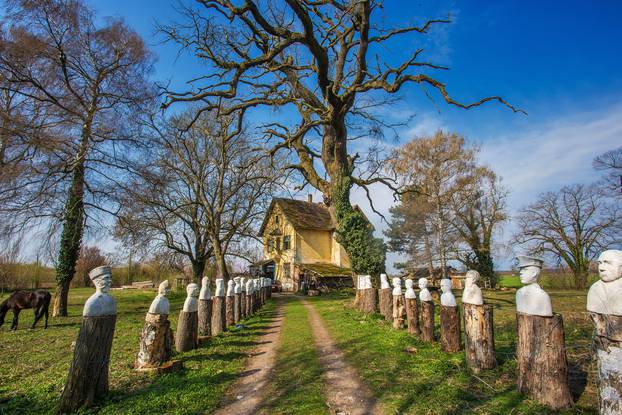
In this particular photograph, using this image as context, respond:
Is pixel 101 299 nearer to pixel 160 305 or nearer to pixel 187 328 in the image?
pixel 160 305

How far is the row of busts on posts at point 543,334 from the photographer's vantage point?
3.04 meters

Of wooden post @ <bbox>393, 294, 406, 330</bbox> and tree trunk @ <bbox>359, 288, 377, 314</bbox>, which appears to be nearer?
wooden post @ <bbox>393, 294, 406, 330</bbox>

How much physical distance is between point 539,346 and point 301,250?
28.5 meters

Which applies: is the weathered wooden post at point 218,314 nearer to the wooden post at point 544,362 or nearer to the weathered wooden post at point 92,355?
the weathered wooden post at point 92,355

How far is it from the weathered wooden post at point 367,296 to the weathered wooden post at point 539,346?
307 inches

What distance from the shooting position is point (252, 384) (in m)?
5.04

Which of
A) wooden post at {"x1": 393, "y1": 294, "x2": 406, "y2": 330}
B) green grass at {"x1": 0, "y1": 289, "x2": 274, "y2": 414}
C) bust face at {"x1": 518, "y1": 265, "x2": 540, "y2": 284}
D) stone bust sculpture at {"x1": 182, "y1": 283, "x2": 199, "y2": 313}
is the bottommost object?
green grass at {"x1": 0, "y1": 289, "x2": 274, "y2": 414}

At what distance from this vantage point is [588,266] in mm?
26016

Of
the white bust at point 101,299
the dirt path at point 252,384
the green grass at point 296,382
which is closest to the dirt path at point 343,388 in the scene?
the green grass at point 296,382

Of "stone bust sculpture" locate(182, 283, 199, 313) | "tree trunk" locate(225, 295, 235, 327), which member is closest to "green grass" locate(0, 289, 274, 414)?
"stone bust sculpture" locate(182, 283, 199, 313)

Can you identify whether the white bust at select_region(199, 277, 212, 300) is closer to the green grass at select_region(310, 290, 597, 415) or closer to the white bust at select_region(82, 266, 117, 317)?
the green grass at select_region(310, 290, 597, 415)

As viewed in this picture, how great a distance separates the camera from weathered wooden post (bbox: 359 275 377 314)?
11.8 m

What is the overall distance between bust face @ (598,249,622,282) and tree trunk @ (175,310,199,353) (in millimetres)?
6597

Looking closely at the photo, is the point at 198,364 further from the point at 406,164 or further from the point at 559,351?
the point at 406,164
